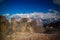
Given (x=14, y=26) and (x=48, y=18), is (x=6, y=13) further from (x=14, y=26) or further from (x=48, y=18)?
(x=48, y=18)

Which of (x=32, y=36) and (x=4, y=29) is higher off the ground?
(x=4, y=29)

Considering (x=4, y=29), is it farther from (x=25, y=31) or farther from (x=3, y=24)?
(x=25, y=31)

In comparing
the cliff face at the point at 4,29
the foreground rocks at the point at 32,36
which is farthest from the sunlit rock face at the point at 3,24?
the foreground rocks at the point at 32,36

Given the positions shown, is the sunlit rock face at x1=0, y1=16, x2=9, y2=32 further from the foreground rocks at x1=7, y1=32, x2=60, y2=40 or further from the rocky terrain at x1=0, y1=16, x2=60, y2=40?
the foreground rocks at x1=7, y1=32, x2=60, y2=40

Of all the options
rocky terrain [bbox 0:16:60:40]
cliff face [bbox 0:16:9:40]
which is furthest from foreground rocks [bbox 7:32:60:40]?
cliff face [bbox 0:16:9:40]

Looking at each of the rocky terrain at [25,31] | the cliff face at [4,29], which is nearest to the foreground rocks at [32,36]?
the rocky terrain at [25,31]

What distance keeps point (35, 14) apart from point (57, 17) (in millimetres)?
331

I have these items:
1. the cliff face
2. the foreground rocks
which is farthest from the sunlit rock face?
the foreground rocks

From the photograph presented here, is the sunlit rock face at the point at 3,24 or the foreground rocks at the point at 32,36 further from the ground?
the sunlit rock face at the point at 3,24

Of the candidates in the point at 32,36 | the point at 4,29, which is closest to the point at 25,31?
the point at 32,36

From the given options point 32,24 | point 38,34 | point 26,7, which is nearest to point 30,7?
point 26,7

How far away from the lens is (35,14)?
6.75 feet

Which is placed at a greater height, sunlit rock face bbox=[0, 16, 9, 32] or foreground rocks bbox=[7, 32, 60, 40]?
sunlit rock face bbox=[0, 16, 9, 32]

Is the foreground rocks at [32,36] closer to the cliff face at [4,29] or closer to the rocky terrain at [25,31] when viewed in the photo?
the rocky terrain at [25,31]
